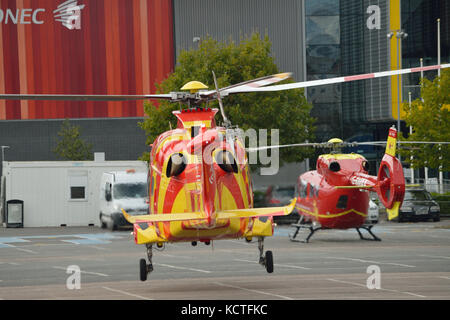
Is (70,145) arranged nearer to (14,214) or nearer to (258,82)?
(14,214)

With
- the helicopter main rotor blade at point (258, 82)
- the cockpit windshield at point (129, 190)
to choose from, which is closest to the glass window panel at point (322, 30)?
the cockpit windshield at point (129, 190)

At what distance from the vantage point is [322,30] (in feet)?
189

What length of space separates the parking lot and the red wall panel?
24728mm

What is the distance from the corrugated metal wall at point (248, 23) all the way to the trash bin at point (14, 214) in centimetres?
1997

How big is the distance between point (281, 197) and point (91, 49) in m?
22.7

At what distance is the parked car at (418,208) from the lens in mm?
41062

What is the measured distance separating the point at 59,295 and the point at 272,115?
28.0 meters

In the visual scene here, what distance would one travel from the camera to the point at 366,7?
56.6 meters

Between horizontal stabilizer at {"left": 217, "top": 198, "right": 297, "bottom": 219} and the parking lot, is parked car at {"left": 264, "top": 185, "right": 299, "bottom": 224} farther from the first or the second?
horizontal stabilizer at {"left": 217, "top": 198, "right": 297, "bottom": 219}

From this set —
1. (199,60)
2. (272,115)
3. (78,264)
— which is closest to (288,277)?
(78,264)

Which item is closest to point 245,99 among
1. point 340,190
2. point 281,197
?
point 281,197

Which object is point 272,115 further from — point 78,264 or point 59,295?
point 59,295

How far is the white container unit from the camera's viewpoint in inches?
1646

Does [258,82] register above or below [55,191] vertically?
above
